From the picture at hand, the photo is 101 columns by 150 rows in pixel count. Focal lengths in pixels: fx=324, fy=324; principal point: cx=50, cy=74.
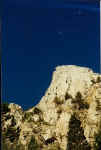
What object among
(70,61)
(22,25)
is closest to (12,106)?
(22,25)

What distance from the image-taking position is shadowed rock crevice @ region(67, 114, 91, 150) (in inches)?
415

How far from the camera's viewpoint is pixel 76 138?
10727mm

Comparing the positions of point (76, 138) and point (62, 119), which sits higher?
point (62, 119)

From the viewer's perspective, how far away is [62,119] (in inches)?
495

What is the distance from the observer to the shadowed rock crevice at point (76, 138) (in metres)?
10.6

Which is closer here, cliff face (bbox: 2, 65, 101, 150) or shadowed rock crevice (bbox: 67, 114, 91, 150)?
shadowed rock crevice (bbox: 67, 114, 91, 150)

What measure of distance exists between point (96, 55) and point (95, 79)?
5.98 metres

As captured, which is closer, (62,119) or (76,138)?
(76,138)

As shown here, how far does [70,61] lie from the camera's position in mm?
18766

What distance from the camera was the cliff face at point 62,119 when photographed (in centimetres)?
1112

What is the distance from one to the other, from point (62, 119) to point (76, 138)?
1.92m

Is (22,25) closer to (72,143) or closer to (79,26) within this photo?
(79,26)

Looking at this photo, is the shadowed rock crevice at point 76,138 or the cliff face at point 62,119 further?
the cliff face at point 62,119

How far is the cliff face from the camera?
36.5 feet
